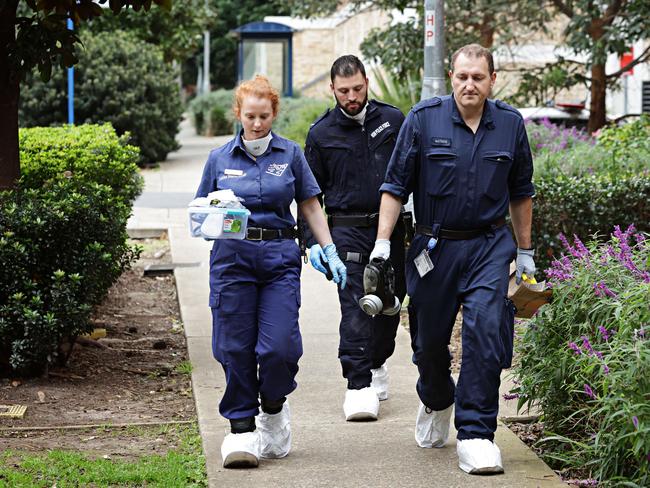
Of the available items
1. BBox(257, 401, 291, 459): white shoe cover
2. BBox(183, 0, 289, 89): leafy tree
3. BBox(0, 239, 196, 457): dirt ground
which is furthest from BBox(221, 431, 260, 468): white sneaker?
BBox(183, 0, 289, 89): leafy tree

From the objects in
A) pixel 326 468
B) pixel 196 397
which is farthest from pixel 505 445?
pixel 196 397

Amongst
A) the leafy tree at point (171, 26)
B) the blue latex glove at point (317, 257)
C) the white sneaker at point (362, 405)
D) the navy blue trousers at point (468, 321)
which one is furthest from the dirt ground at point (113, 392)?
the leafy tree at point (171, 26)

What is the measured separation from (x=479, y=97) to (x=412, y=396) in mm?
2130

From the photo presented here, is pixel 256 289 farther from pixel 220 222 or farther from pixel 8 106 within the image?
pixel 8 106

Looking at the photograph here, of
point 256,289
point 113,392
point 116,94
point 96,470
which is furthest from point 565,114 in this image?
point 96,470

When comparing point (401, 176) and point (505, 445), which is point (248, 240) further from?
point (505, 445)

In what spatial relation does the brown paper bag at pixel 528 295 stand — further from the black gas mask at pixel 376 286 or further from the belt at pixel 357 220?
the belt at pixel 357 220

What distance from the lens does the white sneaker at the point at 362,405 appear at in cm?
607

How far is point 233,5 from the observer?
2159 inches

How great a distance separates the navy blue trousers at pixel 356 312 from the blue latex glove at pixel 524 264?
3.44 ft

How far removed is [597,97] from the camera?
1452 centimetres

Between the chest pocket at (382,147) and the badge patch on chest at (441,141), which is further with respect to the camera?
the chest pocket at (382,147)

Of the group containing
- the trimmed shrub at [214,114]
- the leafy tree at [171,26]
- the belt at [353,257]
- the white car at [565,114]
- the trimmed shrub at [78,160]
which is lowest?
the belt at [353,257]

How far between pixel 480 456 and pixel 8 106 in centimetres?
397
